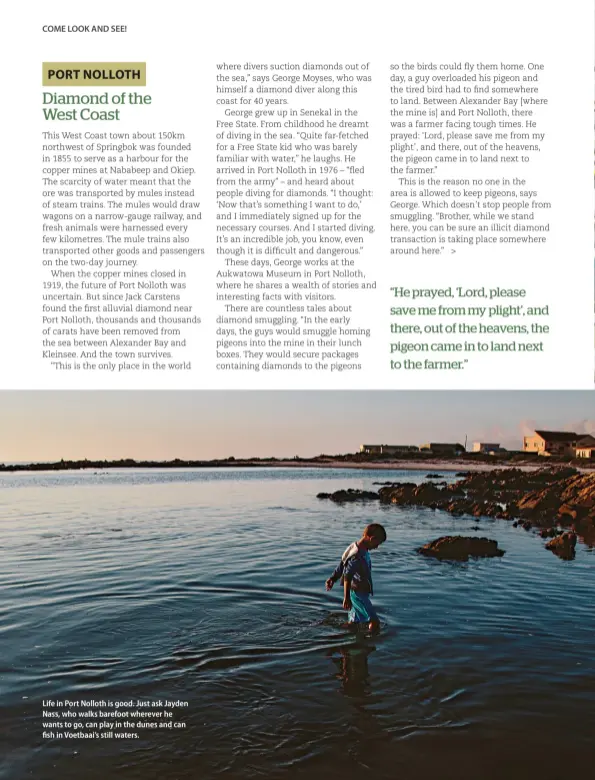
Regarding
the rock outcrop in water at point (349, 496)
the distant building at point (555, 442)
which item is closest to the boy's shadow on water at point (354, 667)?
the rock outcrop in water at point (349, 496)

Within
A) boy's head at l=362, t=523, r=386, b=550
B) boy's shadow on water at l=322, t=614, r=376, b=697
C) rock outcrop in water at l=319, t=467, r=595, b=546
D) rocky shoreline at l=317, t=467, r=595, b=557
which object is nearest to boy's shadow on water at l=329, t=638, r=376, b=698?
boy's shadow on water at l=322, t=614, r=376, b=697

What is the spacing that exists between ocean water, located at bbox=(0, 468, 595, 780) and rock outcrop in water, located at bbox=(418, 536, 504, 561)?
73 cm

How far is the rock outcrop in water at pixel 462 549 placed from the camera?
18.8 meters

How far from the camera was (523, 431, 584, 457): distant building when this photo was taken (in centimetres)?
11281

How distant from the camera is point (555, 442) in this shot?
114m

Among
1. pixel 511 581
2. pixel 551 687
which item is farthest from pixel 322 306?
pixel 551 687

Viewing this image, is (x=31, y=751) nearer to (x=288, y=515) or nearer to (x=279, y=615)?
(x=279, y=615)

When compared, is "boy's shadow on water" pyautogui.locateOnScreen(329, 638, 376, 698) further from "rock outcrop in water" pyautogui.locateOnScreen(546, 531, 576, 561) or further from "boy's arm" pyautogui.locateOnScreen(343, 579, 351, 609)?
"rock outcrop in water" pyautogui.locateOnScreen(546, 531, 576, 561)

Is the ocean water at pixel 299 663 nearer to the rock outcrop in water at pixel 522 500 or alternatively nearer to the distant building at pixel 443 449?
the rock outcrop in water at pixel 522 500

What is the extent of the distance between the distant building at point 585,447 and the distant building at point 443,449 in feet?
116

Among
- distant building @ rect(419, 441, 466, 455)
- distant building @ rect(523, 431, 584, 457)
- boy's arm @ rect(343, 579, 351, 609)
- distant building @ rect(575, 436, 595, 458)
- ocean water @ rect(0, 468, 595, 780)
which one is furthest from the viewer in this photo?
distant building @ rect(419, 441, 466, 455)

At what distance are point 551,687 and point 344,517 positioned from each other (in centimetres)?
2294

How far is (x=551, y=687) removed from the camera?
341 inches

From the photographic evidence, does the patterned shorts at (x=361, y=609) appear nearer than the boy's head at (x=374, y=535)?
No
